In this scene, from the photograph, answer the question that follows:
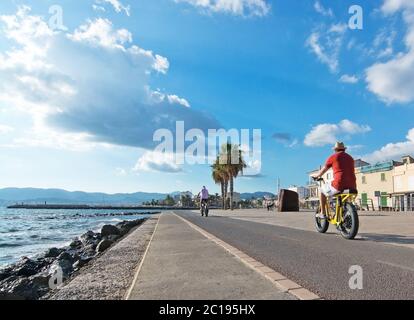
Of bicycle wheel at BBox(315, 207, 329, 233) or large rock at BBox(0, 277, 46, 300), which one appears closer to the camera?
large rock at BBox(0, 277, 46, 300)

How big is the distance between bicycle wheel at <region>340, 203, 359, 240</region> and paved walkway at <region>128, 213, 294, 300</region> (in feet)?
10.9

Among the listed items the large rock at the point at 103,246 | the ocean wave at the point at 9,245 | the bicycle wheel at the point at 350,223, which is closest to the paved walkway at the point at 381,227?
the bicycle wheel at the point at 350,223

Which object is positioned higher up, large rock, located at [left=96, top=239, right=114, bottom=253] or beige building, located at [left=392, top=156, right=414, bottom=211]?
beige building, located at [left=392, top=156, right=414, bottom=211]

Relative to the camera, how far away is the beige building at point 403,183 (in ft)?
162

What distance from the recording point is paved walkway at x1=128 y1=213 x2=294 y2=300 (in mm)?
4152

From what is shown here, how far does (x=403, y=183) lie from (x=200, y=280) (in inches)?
2095

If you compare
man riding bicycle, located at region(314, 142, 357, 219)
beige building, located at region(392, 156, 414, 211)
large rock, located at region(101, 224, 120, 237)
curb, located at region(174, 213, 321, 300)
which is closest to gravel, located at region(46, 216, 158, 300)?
curb, located at region(174, 213, 321, 300)

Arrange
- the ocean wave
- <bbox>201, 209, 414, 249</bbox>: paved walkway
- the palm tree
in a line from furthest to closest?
1. the palm tree
2. the ocean wave
3. <bbox>201, 209, 414, 249</bbox>: paved walkway

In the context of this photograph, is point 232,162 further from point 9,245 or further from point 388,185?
point 9,245

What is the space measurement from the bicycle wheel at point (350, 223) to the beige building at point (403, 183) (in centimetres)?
4202

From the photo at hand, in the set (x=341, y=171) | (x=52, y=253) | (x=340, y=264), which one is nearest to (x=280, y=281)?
(x=340, y=264)

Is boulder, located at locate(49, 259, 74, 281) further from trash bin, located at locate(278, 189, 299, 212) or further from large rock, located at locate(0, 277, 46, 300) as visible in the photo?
trash bin, located at locate(278, 189, 299, 212)
